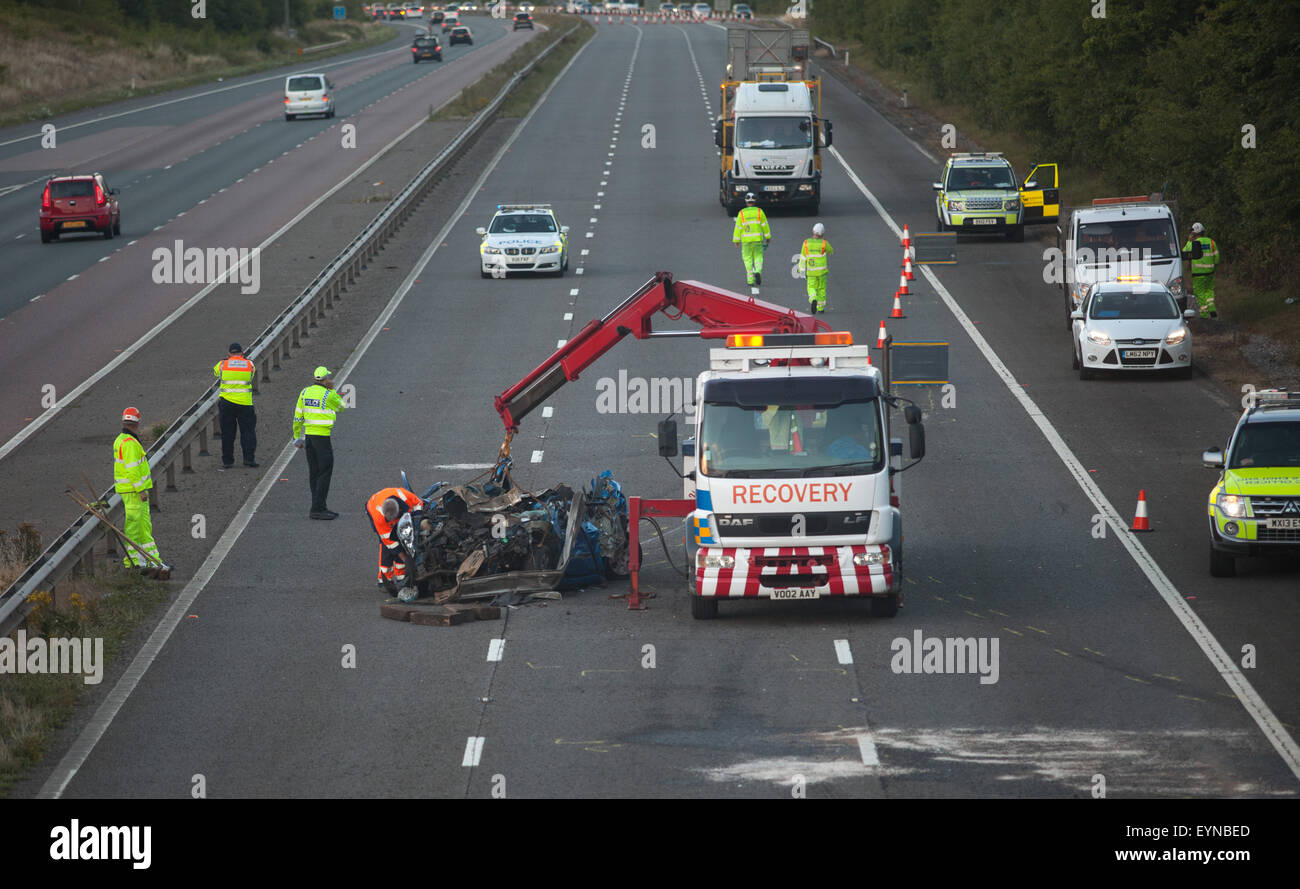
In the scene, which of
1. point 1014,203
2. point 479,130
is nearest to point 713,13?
point 479,130

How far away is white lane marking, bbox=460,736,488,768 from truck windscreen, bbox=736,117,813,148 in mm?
33482

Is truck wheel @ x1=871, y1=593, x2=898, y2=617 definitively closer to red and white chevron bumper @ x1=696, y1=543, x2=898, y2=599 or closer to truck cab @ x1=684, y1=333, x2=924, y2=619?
truck cab @ x1=684, y1=333, x2=924, y2=619

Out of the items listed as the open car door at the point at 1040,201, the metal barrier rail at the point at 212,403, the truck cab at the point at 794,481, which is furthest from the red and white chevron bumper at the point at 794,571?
the open car door at the point at 1040,201

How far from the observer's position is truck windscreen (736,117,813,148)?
44.7 m

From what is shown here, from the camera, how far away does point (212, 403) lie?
24.3 metres

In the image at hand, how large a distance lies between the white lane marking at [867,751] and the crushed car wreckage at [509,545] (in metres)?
5.30

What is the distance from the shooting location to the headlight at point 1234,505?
1709 cm

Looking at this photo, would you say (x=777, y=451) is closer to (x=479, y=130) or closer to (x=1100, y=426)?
(x=1100, y=426)

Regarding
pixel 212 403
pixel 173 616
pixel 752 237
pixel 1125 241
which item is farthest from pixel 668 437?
pixel 752 237

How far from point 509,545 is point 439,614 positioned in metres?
1.22

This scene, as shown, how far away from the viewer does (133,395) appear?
2758 centimetres

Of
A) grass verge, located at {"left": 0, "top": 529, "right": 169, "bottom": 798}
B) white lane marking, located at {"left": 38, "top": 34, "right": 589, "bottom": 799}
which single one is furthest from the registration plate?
grass verge, located at {"left": 0, "top": 529, "right": 169, "bottom": 798}

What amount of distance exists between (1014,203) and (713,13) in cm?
11975
